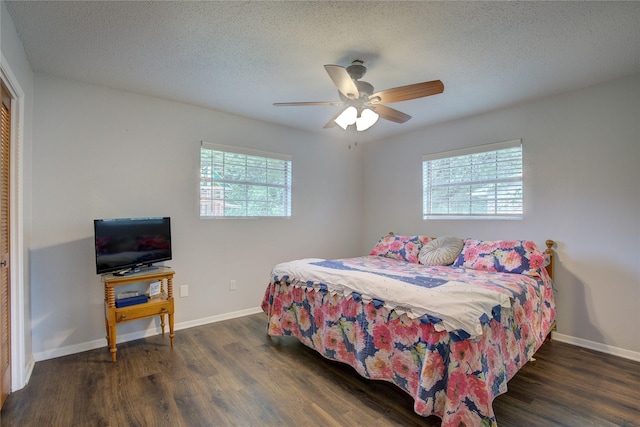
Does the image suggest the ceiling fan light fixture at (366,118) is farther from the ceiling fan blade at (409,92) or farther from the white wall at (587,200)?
the white wall at (587,200)

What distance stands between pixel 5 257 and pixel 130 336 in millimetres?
1349

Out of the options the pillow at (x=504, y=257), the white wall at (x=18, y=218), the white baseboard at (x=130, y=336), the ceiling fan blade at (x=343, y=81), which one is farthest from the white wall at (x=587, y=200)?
the white wall at (x=18, y=218)

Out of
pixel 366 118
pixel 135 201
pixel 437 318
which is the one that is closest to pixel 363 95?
pixel 366 118

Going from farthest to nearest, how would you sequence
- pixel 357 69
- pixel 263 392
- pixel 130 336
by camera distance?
pixel 130 336, pixel 357 69, pixel 263 392

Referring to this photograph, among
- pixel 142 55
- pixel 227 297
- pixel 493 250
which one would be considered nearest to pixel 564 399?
pixel 493 250

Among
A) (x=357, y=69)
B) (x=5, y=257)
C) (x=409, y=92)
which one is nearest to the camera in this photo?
(x=5, y=257)

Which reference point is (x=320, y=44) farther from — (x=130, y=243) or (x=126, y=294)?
(x=126, y=294)

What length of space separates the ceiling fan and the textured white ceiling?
0.62 ft

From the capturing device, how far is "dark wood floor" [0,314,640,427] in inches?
72.2

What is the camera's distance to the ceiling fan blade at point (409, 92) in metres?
2.11

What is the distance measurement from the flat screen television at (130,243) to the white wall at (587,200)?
3394 mm

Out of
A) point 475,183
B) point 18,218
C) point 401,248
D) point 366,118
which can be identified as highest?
point 366,118

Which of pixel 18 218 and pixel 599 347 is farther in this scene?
pixel 599 347

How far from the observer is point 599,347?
9.14 ft
